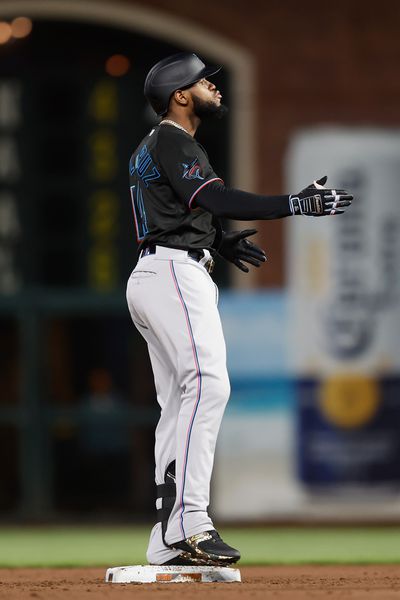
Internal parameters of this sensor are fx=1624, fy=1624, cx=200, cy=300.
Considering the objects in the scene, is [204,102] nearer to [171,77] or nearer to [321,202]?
[171,77]

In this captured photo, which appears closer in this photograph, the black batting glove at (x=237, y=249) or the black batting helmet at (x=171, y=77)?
the black batting helmet at (x=171, y=77)

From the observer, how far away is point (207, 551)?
21.4ft

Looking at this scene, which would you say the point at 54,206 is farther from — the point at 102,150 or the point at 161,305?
the point at 161,305

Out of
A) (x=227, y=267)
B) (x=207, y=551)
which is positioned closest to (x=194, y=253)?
(x=207, y=551)

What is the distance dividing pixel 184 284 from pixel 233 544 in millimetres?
5013

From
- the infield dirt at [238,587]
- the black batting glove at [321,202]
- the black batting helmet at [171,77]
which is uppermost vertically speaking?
the black batting helmet at [171,77]

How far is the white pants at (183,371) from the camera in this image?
659 centimetres

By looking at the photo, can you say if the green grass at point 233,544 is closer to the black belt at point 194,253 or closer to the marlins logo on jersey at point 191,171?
the black belt at point 194,253

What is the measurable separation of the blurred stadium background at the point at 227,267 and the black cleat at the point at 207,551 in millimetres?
7328

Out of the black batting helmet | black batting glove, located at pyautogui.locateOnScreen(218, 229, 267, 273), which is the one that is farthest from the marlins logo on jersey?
black batting glove, located at pyautogui.locateOnScreen(218, 229, 267, 273)

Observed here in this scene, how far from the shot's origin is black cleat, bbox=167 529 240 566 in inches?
256

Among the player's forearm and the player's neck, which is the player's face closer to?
the player's neck

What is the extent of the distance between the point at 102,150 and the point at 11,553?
4.61 metres

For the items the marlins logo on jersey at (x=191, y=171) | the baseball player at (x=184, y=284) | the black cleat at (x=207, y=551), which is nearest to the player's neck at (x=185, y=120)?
the baseball player at (x=184, y=284)
